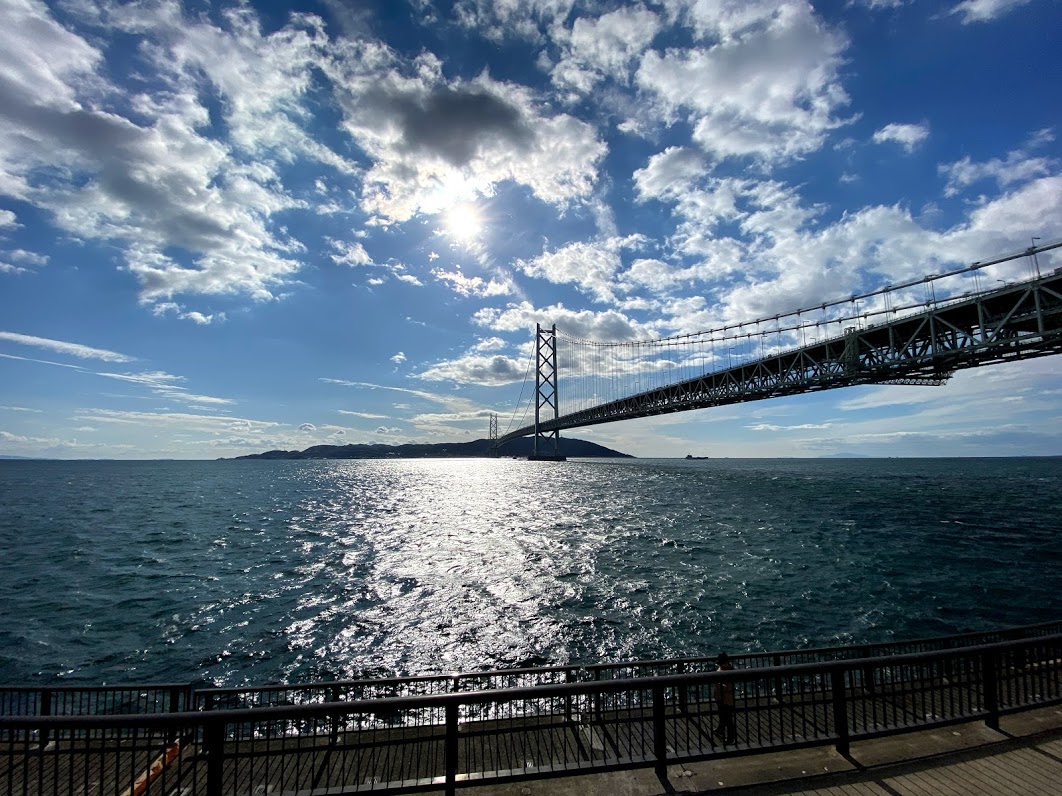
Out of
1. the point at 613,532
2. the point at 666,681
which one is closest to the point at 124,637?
the point at 666,681

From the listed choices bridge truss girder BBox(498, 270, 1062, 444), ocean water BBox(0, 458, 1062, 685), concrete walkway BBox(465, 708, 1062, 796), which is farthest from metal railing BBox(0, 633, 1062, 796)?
bridge truss girder BBox(498, 270, 1062, 444)

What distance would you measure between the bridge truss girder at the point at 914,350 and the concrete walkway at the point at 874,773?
52589mm

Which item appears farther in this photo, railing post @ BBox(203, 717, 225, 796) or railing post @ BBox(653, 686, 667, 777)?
railing post @ BBox(653, 686, 667, 777)

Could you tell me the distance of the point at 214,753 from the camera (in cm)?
471

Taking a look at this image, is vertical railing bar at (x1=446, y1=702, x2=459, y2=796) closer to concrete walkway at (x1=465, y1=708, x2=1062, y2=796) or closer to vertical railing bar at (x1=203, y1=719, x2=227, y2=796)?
concrete walkway at (x1=465, y1=708, x2=1062, y2=796)

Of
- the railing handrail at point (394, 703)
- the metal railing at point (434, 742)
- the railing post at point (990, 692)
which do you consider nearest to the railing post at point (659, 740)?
the metal railing at point (434, 742)

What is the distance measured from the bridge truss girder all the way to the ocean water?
50.9 ft

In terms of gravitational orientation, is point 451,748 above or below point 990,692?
above

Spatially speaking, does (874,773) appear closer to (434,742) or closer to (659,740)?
(659,740)

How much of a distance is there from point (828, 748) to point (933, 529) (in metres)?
41.4

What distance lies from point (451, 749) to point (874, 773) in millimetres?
4372

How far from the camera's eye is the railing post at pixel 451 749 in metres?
4.96

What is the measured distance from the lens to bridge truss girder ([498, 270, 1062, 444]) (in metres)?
45.1

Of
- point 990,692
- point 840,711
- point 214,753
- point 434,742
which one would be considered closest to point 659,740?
point 840,711
